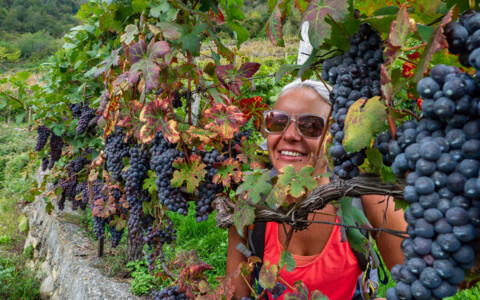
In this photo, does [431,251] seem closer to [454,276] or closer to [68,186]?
[454,276]

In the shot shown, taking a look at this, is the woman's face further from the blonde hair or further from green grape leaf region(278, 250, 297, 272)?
green grape leaf region(278, 250, 297, 272)

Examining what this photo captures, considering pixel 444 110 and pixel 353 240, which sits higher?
pixel 444 110

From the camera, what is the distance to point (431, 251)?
0.49m

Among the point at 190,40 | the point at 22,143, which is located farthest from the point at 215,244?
the point at 22,143

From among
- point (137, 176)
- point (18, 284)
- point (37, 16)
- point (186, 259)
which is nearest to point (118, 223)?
point (137, 176)

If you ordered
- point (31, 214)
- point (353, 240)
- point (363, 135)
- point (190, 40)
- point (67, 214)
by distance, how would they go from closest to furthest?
point (363, 135) < point (353, 240) < point (190, 40) < point (67, 214) < point (31, 214)

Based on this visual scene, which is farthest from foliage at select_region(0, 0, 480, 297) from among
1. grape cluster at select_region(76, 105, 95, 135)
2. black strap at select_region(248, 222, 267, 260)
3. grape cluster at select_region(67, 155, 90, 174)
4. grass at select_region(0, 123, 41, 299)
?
grass at select_region(0, 123, 41, 299)

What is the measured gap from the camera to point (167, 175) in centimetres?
151

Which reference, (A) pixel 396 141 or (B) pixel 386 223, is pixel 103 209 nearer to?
(B) pixel 386 223

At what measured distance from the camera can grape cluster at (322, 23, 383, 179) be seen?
69 cm

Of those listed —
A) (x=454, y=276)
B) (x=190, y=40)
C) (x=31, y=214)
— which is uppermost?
(x=190, y=40)

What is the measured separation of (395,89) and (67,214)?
484cm

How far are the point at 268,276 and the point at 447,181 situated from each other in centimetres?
76

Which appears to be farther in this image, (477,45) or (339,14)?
(339,14)
